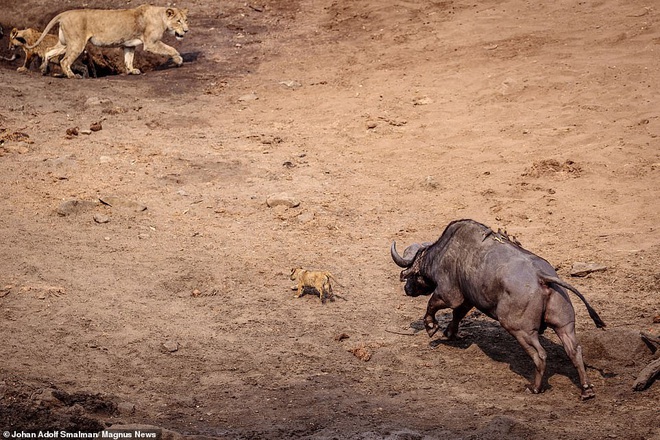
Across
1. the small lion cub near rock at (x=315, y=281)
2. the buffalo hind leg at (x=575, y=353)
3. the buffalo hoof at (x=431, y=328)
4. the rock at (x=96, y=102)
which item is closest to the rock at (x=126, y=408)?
the small lion cub near rock at (x=315, y=281)

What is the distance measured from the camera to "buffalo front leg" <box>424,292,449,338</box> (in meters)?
8.17

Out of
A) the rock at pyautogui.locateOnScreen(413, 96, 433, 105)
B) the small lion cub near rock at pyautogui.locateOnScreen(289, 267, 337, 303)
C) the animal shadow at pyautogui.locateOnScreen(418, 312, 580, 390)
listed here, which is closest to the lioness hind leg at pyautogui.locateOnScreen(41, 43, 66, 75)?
the rock at pyautogui.locateOnScreen(413, 96, 433, 105)

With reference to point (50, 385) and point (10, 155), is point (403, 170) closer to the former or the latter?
point (10, 155)

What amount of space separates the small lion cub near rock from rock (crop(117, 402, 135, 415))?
8.74 feet

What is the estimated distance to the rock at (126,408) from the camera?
6895 mm

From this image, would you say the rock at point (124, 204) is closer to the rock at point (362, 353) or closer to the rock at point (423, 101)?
the rock at point (362, 353)

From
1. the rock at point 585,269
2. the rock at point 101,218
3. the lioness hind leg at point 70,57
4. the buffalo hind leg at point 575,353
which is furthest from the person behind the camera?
the lioness hind leg at point 70,57

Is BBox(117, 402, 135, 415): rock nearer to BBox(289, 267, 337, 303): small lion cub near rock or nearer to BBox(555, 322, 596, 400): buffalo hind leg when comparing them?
BBox(289, 267, 337, 303): small lion cub near rock

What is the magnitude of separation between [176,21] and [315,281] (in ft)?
35.4

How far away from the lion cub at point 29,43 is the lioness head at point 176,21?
231 cm

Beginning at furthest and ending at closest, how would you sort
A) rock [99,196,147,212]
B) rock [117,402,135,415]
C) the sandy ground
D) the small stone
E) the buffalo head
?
the small stone, rock [99,196,147,212], the buffalo head, the sandy ground, rock [117,402,135,415]

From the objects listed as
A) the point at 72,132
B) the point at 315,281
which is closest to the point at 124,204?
the point at 72,132

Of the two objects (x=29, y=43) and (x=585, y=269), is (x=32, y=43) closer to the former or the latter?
(x=29, y=43)

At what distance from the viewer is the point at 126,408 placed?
694 centimetres
